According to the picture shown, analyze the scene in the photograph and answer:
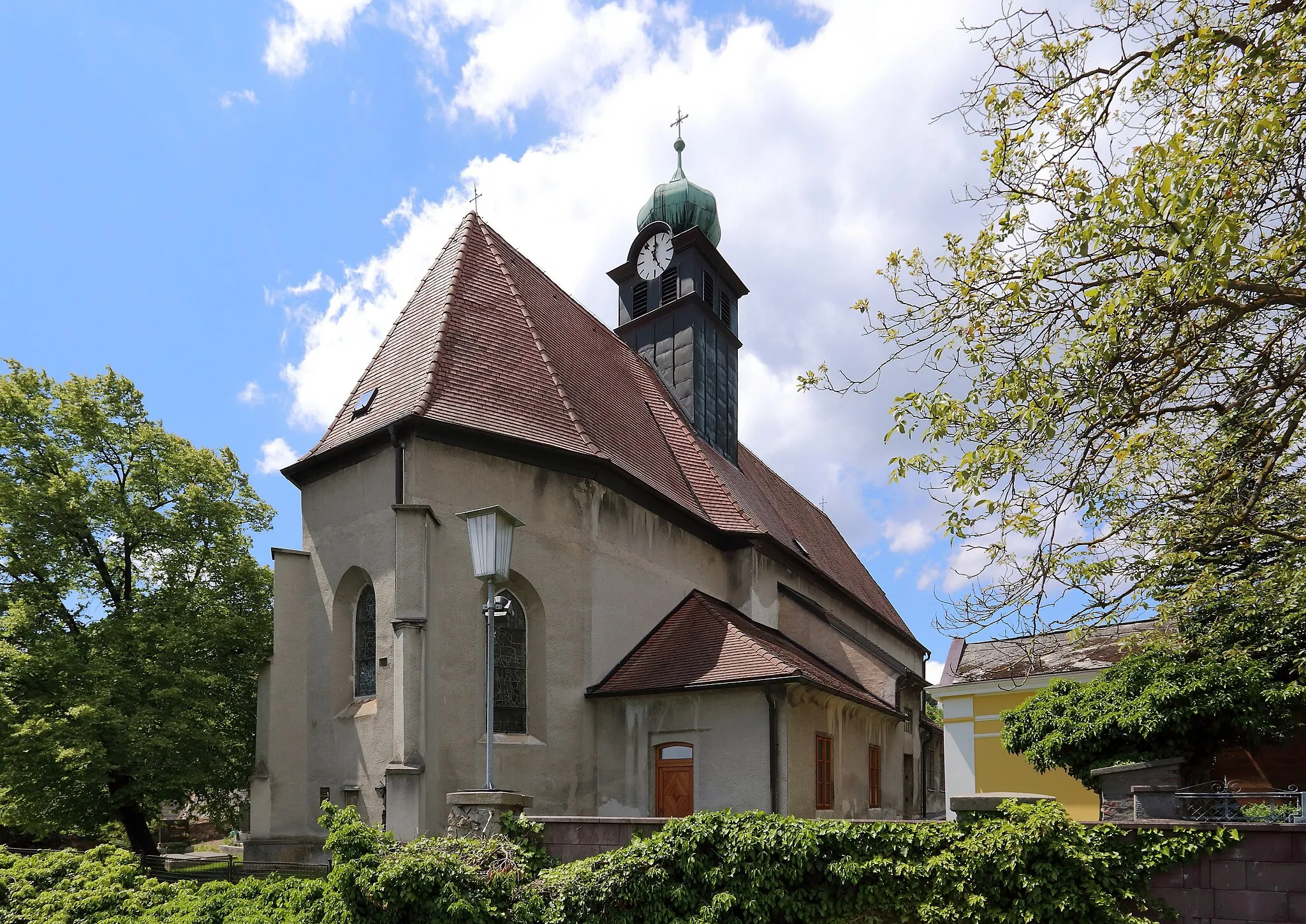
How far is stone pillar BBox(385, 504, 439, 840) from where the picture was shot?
13.6 m

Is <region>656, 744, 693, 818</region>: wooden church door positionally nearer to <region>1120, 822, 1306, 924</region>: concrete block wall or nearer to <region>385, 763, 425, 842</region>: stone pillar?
<region>385, 763, 425, 842</region>: stone pillar

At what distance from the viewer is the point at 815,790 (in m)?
16.3

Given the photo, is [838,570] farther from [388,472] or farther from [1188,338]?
[1188,338]

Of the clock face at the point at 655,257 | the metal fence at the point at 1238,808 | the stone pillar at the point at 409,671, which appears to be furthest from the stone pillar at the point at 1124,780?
the clock face at the point at 655,257

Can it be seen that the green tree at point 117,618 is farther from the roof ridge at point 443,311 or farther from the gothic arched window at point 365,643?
the roof ridge at point 443,311

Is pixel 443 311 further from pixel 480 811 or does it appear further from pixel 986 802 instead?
pixel 986 802

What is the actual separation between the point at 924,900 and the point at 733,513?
12.9 m

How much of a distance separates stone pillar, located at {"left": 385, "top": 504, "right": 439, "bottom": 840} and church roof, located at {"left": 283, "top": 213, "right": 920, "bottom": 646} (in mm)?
1767

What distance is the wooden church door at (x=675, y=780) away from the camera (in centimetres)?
1585

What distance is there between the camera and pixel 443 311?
17.9m

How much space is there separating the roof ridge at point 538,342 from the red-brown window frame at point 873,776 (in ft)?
28.1

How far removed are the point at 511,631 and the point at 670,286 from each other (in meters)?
13.6

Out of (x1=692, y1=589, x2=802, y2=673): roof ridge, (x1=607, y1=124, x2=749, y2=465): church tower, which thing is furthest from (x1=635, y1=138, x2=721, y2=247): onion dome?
(x1=692, y1=589, x2=802, y2=673): roof ridge

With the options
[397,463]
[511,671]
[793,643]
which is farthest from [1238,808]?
[793,643]
